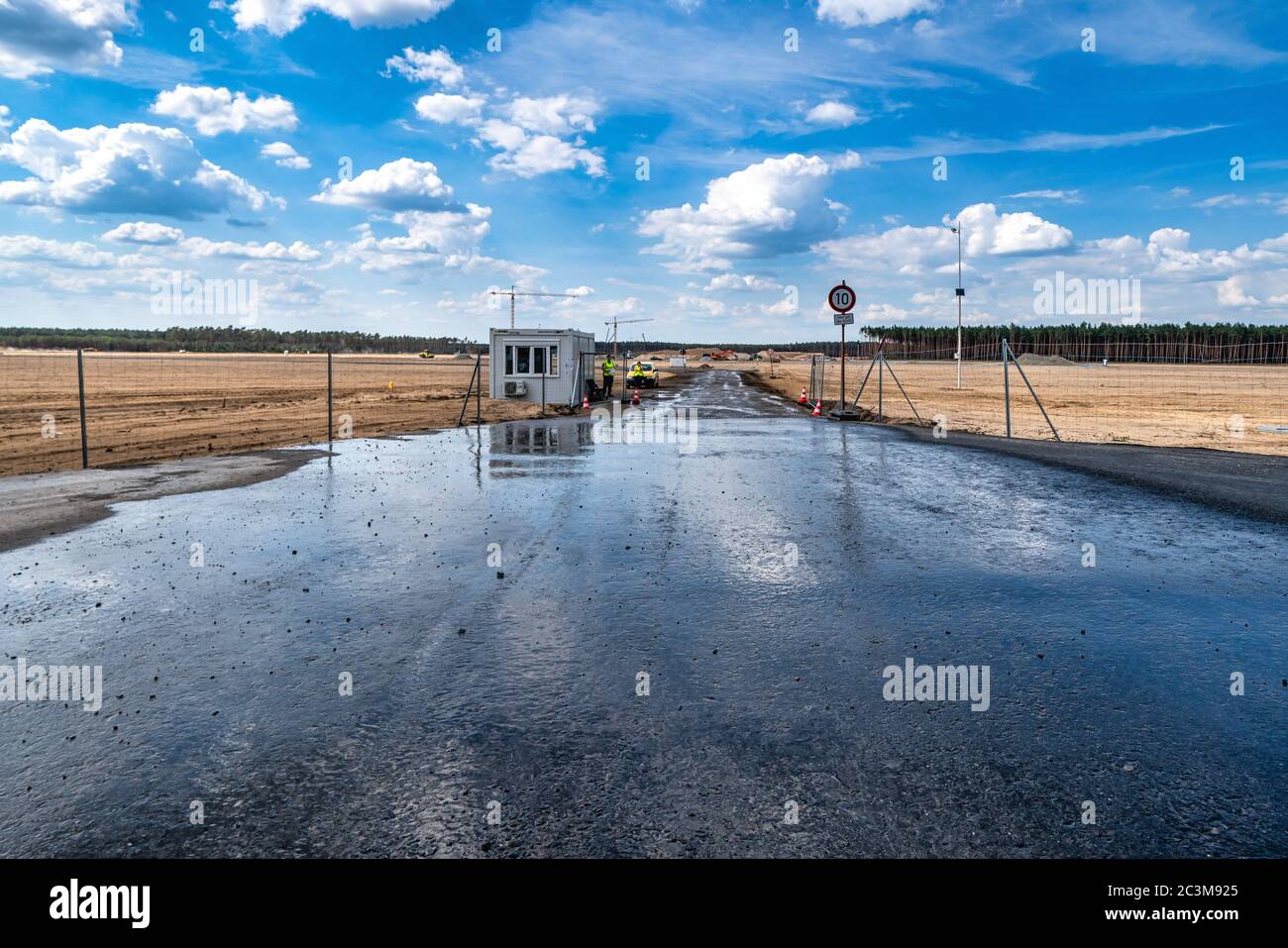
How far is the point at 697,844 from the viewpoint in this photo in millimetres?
3301

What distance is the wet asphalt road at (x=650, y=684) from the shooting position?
3479mm

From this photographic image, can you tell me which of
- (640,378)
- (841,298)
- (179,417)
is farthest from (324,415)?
(640,378)

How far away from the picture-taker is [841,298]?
81.4 ft

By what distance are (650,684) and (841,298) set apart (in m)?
21.4

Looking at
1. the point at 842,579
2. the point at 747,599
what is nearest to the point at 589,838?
the point at 747,599

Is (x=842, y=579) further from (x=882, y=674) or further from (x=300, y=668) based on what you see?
(x=300, y=668)

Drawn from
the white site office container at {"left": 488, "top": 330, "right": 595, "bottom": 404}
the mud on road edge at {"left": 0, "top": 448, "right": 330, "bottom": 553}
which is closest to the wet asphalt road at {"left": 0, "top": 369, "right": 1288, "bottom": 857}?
the mud on road edge at {"left": 0, "top": 448, "right": 330, "bottom": 553}

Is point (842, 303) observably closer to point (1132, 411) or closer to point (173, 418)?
point (1132, 411)

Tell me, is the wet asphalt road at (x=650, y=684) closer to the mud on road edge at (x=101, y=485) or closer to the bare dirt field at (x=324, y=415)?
the mud on road edge at (x=101, y=485)

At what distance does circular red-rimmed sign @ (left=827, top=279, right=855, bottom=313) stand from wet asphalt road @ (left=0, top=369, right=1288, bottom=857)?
15.0 meters
